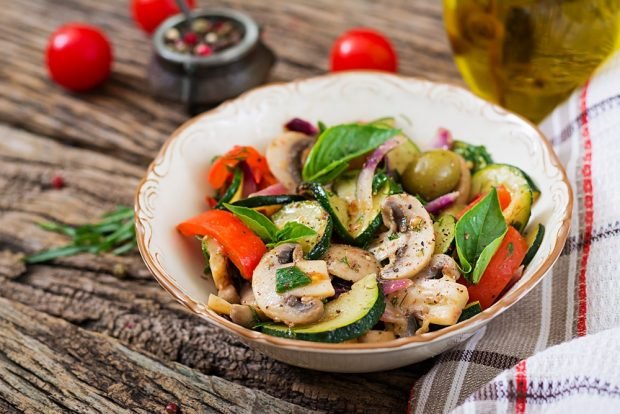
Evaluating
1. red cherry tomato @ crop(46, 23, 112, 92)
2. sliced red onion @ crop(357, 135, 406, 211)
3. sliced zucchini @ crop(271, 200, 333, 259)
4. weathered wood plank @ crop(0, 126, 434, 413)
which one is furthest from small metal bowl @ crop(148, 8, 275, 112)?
sliced zucchini @ crop(271, 200, 333, 259)

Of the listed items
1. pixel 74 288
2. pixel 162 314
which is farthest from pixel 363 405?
pixel 74 288

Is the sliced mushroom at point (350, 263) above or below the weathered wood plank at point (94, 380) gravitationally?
above

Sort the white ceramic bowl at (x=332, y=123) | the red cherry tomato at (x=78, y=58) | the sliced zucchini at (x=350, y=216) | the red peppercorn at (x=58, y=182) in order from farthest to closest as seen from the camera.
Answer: the red cherry tomato at (x=78, y=58) → the red peppercorn at (x=58, y=182) → the sliced zucchini at (x=350, y=216) → the white ceramic bowl at (x=332, y=123)

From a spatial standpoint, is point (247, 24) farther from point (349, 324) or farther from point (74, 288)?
point (349, 324)

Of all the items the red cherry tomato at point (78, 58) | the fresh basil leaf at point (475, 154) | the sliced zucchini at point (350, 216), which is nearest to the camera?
the sliced zucchini at point (350, 216)

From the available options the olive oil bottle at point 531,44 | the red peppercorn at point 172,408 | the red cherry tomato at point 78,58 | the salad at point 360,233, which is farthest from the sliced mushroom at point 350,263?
the red cherry tomato at point 78,58

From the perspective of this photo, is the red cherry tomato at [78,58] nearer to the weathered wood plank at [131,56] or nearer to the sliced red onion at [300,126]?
the weathered wood plank at [131,56]

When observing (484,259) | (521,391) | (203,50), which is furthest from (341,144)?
(203,50)
